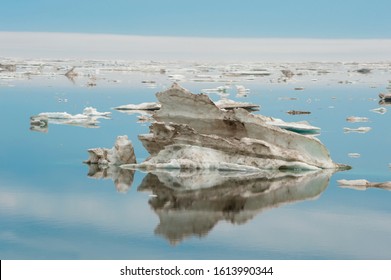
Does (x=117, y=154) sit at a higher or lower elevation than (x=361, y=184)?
higher

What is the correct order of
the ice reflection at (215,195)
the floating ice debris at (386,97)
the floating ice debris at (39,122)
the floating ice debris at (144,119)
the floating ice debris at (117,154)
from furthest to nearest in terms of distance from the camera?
the floating ice debris at (386,97) < the floating ice debris at (144,119) < the floating ice debris at (39,122) < the floating ice debris at (117,154) < the ice reflection at (215,195)

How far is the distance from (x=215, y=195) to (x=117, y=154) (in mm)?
3320

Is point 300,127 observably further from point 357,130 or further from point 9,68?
point 9,68

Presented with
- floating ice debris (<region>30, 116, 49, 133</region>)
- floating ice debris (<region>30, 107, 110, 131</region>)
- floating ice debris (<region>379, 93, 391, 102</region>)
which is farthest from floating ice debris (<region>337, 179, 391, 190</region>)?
floating ice debris (<region>379, 93, 391, 102</region>)

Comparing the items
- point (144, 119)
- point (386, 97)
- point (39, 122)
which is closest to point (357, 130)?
point (144, 119)

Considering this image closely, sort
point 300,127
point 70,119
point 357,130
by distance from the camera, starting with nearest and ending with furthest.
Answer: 1. point 300,127
2. point 357,130
3. point 70,119

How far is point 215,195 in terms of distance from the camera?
1299 cm

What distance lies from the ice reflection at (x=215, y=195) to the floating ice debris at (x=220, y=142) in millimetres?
309

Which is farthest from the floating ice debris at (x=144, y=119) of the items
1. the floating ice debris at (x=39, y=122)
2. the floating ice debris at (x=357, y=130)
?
the floating ice debris at (x=357, y=130)

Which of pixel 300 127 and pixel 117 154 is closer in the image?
pixel 117 154

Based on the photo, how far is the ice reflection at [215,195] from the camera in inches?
444

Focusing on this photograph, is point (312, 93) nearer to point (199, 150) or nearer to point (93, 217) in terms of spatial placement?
point (199, 150)

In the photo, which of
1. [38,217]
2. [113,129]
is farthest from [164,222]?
[113,129]

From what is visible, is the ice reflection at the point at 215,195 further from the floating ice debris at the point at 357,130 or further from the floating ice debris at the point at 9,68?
the floating ice debris at the point at 9,68
